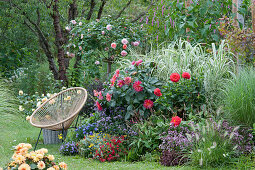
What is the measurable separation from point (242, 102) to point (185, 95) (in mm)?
852

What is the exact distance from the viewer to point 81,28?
7285 millimetres

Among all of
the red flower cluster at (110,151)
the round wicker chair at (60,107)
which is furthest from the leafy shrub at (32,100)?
the red flower cluster at (110,151)

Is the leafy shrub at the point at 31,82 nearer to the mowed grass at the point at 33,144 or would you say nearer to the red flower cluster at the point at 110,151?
the mowed grass at the point at 33,144

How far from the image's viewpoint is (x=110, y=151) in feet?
13.2

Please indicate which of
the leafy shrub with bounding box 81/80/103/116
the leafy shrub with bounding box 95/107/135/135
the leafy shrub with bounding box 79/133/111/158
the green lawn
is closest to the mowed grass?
the green lawn

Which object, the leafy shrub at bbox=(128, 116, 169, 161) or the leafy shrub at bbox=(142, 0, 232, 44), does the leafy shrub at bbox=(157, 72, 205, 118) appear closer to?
the leafy shrub at bbox=(128, 116, 169, 161)

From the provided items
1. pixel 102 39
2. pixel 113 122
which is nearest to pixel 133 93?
pixel 113 122

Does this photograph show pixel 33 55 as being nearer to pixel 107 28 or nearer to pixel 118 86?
pixel 107 28

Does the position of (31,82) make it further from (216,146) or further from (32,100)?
(216,146)

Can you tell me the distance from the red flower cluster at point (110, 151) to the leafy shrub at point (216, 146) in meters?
0.95

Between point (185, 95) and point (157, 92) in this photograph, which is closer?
point (157, 92)

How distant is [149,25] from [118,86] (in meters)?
3.06

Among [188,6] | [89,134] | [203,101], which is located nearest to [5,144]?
[89,134]

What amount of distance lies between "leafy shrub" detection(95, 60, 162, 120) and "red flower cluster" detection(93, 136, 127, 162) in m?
0.41
